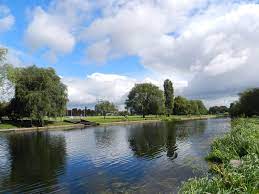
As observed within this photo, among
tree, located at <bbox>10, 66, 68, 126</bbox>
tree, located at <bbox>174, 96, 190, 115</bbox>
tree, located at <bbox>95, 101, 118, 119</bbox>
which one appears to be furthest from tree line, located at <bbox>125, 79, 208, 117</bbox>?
tree, located at <bbox>10, 66, 68, 126</bbox>

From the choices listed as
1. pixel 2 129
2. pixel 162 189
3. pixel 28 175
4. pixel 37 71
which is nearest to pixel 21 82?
pixel 37 71

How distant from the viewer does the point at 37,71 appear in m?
83.9

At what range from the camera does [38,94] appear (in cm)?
7844

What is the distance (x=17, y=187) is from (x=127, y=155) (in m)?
14.6

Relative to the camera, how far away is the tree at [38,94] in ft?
256

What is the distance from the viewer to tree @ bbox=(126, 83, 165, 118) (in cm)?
13800

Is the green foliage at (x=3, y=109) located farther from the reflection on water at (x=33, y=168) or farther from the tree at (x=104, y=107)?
the tree at (x=104, y=107)

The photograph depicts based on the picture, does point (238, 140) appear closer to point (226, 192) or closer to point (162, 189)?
point (162, 189)

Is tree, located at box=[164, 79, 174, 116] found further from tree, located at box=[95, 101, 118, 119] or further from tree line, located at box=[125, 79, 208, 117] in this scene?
tree, located at box=[95, 101, 118, 119]

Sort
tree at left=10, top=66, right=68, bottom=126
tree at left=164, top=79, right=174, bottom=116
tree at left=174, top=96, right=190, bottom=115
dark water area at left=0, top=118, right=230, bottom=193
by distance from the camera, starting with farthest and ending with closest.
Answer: tree at left=174, top=96, right=190, bottom=115
tree at left=164, top=79, right=174, bottom=116
tree at left=10, top=66, right=68, bottom=126
dark water area at left=0, top=118, right=230, bottom=193

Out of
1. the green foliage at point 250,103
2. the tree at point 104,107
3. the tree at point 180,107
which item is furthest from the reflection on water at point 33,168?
the tree at point 180,107

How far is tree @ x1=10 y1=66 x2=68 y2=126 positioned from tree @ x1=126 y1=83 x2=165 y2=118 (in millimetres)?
59162

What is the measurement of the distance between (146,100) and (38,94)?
6992 centimetres

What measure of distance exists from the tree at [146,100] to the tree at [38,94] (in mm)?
59162
